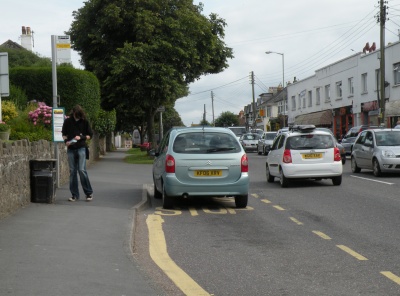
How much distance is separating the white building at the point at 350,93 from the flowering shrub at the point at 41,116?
72.5 feet

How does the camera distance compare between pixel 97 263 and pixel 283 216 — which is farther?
pixel 283 216

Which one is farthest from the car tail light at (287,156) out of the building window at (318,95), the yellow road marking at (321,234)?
the building window at (318,95)

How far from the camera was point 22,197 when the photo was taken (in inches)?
480

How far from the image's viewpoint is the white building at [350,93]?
139 feet

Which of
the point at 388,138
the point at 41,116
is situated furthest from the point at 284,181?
the point at 41,116

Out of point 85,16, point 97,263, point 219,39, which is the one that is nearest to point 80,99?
point 85,16

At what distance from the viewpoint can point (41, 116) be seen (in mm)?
21000

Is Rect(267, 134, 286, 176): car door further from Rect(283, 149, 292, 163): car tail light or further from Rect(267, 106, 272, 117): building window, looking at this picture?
Rect(267, 106, 272, 117): building window

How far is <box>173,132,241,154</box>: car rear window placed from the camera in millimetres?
13118

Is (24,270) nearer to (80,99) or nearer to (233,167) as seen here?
(233,167)

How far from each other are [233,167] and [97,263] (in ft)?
19.7

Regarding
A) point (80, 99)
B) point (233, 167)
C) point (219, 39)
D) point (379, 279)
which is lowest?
point (379, 279)

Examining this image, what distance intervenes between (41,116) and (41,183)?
8402 mm

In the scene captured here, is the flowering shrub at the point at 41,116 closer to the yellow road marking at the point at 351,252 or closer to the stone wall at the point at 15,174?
the stone wall at the point at 15,174
